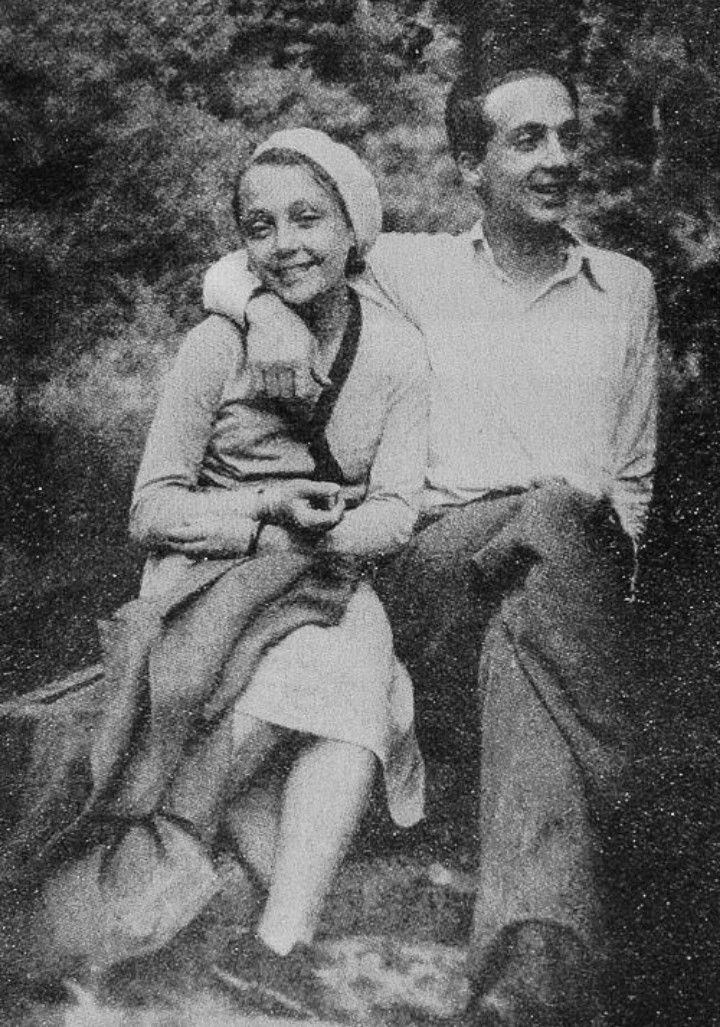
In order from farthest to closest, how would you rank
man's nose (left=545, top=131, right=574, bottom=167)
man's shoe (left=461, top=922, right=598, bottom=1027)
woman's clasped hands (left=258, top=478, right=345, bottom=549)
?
man's nose (left=545, top=131, right=574, bottom=167), woman's clasped hands (left=258, top=478, right=345, bottom=549), man's shoe (left=461, top=922, right=598, bottom=1027)

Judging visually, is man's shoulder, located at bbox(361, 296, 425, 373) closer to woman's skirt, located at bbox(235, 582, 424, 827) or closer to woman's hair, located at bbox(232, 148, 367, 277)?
woman's hair, located at bbox(232, 148, 367, 277)

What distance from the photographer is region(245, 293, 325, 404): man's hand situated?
94.4 inches

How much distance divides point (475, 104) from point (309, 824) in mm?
1351

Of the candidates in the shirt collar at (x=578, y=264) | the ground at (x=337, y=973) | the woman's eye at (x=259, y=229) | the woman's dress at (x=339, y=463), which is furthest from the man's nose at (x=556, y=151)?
the ground at (x=337, y=973)

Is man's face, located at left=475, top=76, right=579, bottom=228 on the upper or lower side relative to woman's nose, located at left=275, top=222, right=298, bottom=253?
upper

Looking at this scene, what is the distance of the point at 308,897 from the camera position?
7.68 feet

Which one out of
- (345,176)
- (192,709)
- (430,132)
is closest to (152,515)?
(192,709)

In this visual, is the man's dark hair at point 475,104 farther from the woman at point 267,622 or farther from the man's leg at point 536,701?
the man's leg at point 536,701

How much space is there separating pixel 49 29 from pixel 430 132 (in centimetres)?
79

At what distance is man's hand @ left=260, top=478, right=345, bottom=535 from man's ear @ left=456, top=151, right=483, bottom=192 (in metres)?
0.65

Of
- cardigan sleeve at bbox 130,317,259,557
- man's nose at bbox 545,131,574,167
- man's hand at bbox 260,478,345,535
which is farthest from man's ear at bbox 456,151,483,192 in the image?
man's hand at bbox 260,478,345,535

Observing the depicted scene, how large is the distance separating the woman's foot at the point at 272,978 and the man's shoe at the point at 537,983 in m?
0.27

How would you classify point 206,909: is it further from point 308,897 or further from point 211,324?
point 211,324

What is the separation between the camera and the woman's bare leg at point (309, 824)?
232 centimetres
